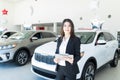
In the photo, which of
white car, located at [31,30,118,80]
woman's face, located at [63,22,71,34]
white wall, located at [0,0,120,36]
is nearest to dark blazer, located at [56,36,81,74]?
woman's face, located at [63,22,71,34]

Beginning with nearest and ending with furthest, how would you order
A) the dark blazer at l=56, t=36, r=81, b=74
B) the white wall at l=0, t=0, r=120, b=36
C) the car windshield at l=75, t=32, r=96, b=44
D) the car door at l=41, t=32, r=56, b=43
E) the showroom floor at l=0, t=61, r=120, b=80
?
the dark blazer at l=56, t=36, r=81, b=74
the car windshield at l=75, t=32, r=96, b=44
the showroom floor at l=0, t=61, r=120, b=80
the car door at l=41, t=32, r=56, b=43
the white wall at l=0, t=0, r=120, b=36

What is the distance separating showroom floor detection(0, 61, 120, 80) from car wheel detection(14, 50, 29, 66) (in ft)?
0.54

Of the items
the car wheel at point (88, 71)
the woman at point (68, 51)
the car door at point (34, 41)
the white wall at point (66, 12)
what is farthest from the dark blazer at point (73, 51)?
the white wall at point (66, 12)

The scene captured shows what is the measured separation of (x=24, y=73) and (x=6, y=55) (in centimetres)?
84

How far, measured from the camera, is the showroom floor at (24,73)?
362 centimetres

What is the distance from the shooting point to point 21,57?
4629 mm

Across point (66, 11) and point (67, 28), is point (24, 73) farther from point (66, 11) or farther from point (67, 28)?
point (66, 11)

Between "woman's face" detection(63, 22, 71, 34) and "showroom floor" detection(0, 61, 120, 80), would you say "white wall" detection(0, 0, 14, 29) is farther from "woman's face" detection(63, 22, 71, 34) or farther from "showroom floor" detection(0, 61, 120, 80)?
"woman's face" detection(63, 22, 71, 34)

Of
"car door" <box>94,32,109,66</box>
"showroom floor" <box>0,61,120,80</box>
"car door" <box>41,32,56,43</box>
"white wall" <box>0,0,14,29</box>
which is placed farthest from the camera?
"white wall" <box>0,0,14,29</box>

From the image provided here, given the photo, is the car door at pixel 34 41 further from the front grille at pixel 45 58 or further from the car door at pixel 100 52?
the car door at pixel 100 52

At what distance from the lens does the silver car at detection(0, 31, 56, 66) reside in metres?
4.27

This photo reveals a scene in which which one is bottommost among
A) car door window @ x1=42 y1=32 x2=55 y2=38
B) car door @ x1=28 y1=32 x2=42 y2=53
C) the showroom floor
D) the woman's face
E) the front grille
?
the showroom floor

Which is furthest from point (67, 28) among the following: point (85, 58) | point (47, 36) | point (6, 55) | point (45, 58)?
point (47, 36)

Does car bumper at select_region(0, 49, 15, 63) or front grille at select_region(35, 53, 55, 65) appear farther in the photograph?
car bumper at select_region(0, 49, 15, 63)
